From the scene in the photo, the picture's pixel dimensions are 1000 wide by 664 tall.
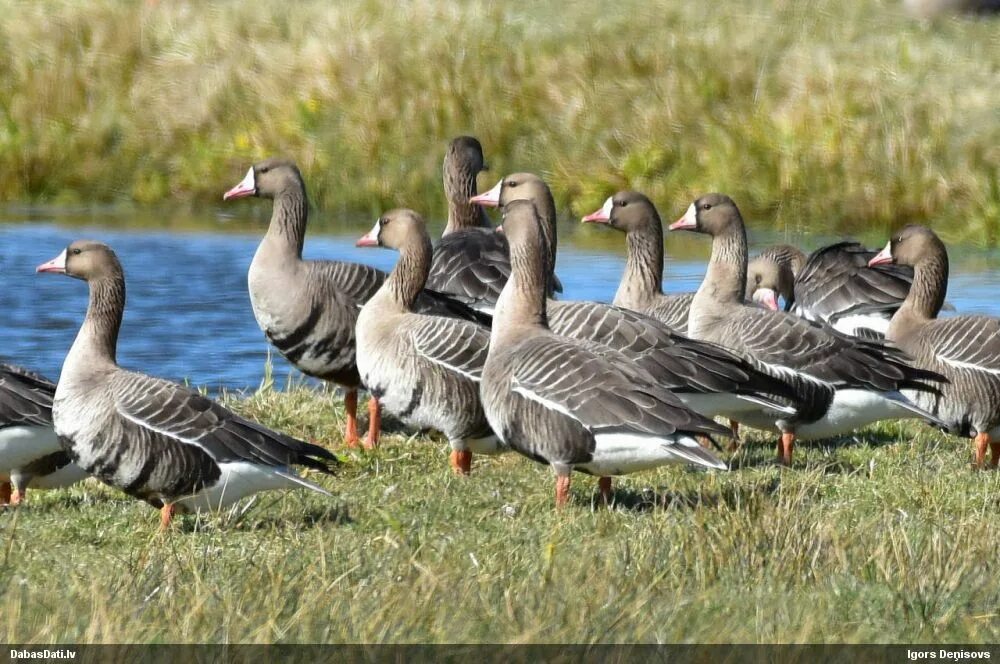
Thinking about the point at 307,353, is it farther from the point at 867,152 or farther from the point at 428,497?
the point at 867,152

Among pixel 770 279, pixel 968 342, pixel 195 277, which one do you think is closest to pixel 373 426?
pixel 968 342

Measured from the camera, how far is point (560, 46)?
22906 millimetres

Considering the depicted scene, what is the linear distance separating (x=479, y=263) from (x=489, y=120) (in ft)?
33.3

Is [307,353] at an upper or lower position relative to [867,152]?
lower

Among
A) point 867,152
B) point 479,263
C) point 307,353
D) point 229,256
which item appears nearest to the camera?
point 307,353

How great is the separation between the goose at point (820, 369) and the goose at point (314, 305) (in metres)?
1.85

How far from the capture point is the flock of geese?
7.77 meters

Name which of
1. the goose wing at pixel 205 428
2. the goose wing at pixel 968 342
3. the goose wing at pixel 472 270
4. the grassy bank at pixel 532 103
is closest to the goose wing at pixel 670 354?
the goose wing at pixel 968 342

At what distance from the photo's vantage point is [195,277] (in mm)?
17391

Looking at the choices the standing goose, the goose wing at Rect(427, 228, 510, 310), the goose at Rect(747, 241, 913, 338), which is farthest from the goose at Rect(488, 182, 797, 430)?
the goose at Rect(747, 241, 913, 338)

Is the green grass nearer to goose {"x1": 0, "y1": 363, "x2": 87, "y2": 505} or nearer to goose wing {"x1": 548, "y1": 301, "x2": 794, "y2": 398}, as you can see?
goose {"x1": 0, "y1": 363, "x2": 87, "y2": 505}

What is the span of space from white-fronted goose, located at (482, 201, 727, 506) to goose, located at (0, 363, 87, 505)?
2312 millimetres

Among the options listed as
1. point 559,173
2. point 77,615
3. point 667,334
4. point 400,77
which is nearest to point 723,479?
point 667,334

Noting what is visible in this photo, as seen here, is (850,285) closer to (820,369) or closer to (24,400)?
(820,369)
